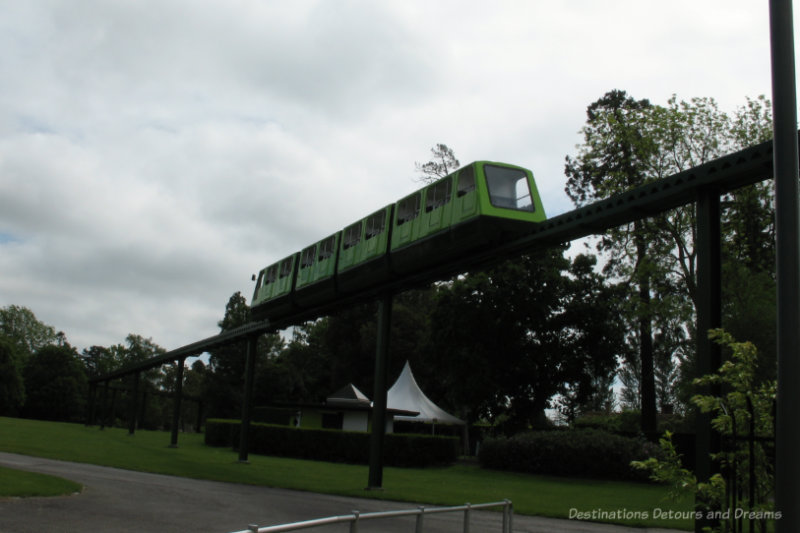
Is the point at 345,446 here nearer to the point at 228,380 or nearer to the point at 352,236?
the point at 352,236

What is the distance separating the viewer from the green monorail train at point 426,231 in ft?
52.9

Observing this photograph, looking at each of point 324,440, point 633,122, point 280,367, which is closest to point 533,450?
point 324,440

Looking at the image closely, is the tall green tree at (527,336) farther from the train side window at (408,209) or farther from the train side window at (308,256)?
the train side window at (408,209)

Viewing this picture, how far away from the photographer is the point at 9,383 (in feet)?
233

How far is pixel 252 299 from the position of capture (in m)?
32.4

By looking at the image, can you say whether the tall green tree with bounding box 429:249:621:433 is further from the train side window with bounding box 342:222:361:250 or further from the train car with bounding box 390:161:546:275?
the train car with bounding box 390:161:546:275

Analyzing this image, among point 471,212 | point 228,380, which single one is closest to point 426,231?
point 471,212

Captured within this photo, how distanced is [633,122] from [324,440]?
2164 cm

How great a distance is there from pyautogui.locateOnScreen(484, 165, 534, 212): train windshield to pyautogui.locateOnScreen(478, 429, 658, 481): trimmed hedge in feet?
46.3

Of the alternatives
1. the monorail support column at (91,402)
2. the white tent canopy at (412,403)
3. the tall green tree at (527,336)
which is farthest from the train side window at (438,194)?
the monorail support column at (91,402)

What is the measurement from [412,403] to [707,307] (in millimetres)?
30563

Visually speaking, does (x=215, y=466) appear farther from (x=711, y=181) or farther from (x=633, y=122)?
(x=633, y=122)

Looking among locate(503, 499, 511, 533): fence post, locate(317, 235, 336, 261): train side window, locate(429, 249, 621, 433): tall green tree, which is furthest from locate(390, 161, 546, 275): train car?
locate(429, 249, 621, 433): tall green tree

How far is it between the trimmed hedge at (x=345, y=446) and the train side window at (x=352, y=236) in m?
13.0
